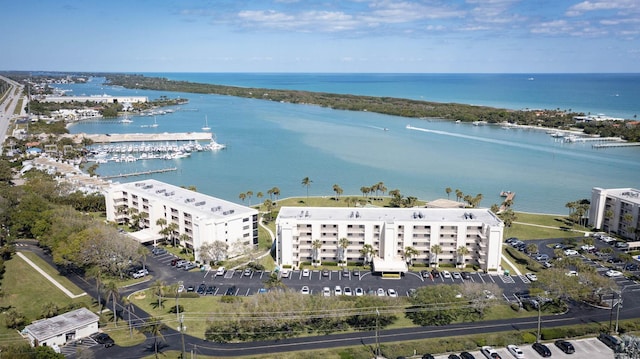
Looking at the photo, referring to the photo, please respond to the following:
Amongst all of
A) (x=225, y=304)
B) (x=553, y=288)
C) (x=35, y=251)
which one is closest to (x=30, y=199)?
(x=35, y=251)

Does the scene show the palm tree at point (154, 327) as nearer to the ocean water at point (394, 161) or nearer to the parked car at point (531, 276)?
the parked car at point (531, 276)

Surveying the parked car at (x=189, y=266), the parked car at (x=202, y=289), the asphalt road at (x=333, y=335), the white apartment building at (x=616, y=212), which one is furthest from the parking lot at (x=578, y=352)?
the white apartment building at (x=616, y=212)

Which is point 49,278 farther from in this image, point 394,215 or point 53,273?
point 394,215

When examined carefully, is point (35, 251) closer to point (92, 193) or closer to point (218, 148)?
point (92, 193)

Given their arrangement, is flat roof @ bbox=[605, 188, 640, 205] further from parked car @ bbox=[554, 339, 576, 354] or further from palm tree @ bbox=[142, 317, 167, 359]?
palm tree @ bbox=[142, 317, 167, 359]

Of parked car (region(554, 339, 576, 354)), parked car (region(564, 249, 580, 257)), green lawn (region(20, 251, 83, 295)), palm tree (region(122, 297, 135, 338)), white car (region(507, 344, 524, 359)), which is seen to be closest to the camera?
white car (region(507, 344, 524, 359))

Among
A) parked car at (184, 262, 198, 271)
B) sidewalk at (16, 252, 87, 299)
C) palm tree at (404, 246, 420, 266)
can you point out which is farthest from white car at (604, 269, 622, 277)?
sidewalk at (16, 252, 87, 299)
